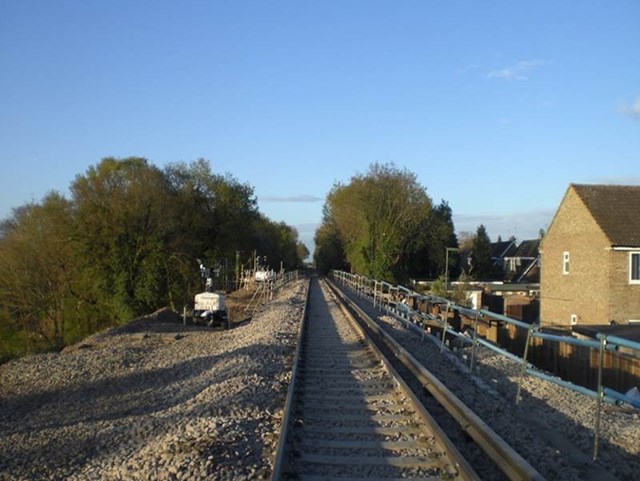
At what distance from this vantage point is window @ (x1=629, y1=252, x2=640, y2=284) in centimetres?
3195

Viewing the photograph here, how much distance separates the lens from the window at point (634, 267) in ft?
105

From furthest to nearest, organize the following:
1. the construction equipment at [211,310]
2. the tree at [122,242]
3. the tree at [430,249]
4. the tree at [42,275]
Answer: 1. the tree at [430,249]
2. the tree at [122,242]
3. the tree at [42,275]
4. the construction equipment at [211,310]

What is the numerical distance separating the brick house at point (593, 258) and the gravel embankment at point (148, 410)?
17.4m

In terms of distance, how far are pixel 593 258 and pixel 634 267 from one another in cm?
208

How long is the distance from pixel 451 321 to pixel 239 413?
19.9 metres

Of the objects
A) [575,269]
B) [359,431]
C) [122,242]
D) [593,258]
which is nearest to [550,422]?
[359,431]

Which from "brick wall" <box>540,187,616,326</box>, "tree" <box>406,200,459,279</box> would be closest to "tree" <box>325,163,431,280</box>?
"tree" <box>406,200,459,279</box>

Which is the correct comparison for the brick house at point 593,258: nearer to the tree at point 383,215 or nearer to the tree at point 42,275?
the tree at point 383,215

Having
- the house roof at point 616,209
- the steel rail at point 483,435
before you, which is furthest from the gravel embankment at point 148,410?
the house roof at point 616,209

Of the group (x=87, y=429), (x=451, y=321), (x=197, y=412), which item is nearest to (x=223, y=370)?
(x=87, y=429)

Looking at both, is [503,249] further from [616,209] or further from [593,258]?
[593,258]

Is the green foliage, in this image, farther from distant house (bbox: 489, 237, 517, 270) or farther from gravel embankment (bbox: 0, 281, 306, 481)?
distant house (bbox: 489, 237, 517, 270)

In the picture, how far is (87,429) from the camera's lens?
1105 centimetres

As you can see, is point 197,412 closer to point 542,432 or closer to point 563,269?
point 542,432
